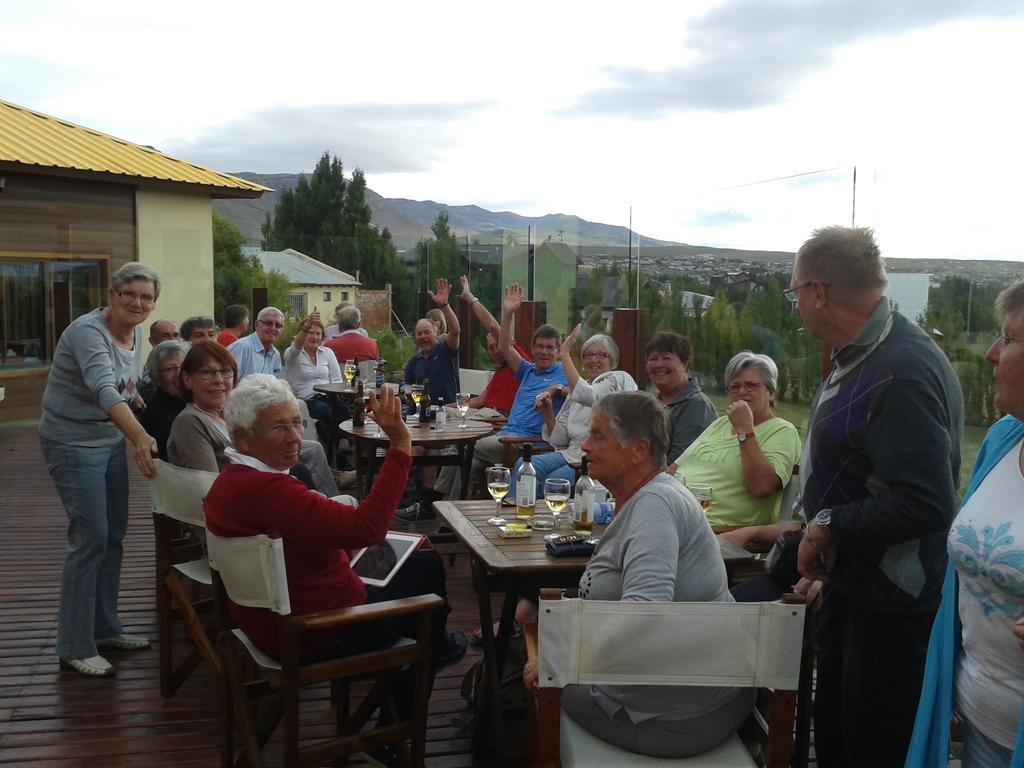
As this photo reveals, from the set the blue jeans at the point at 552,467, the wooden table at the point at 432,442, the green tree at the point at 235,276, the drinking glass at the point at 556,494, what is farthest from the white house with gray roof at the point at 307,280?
the drinking glass at the point at 556,494

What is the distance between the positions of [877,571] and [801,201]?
361 centimetres

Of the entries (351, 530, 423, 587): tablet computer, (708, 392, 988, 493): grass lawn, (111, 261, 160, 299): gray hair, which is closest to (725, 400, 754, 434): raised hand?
(708, 392, 988, 493): grass lawn

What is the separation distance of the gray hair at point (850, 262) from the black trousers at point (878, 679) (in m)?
0.78

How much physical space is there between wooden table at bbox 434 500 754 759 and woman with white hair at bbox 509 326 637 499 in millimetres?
2065

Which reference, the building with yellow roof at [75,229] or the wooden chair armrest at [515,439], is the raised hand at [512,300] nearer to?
the wooden chair armrest at [515,439]

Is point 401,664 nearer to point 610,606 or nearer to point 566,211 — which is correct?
point 610,606

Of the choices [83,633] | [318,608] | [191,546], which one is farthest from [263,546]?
[83,633]

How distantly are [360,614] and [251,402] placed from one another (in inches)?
28.3

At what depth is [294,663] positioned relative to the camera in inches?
98.9

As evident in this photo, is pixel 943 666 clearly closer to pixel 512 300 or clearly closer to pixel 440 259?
pixel 512 300

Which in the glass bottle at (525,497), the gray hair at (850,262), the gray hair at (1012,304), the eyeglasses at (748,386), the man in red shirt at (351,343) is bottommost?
the glass bottle at (525,497)

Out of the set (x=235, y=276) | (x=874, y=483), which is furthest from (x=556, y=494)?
(x=235, y=276)

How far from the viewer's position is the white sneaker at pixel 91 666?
145 inches

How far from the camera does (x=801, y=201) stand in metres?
5.34
